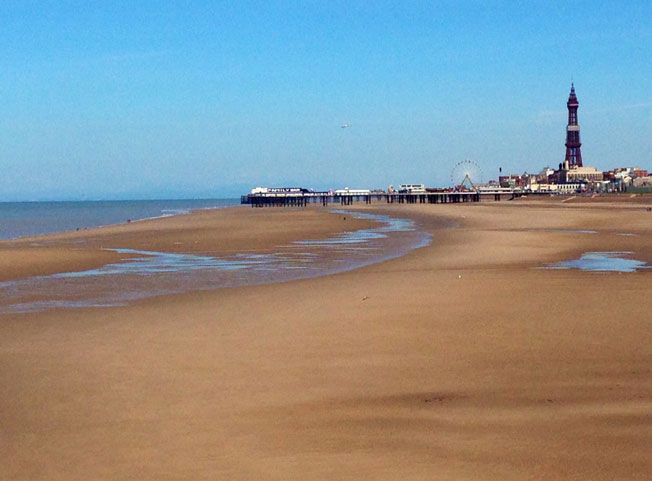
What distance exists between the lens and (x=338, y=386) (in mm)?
7023

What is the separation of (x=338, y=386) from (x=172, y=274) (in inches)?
454

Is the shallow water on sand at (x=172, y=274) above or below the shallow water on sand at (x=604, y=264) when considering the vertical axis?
above

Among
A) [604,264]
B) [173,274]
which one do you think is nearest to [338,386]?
[173,274]

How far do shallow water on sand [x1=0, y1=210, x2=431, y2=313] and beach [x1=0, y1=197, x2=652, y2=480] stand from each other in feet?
5.30

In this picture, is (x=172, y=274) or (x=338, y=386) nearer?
(x=338, y=386)

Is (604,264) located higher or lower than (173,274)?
lower

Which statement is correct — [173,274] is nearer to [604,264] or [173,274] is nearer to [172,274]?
[172,274]

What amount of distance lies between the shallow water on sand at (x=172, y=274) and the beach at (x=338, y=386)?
1615mm

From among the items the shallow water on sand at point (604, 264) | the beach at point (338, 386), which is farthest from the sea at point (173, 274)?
the shallow water on sand at point (604, 264)

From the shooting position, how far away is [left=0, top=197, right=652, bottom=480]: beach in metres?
5.01

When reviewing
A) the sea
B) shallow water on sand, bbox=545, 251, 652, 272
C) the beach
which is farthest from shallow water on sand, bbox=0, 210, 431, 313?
shallow water on sand, bbox=545, 251, 652, 272

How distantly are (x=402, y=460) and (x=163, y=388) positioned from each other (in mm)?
2910

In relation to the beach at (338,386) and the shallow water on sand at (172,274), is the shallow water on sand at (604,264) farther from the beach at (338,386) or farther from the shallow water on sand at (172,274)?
the shallow water on sand at (172,274)

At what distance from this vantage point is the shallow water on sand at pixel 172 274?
45.8 feet
